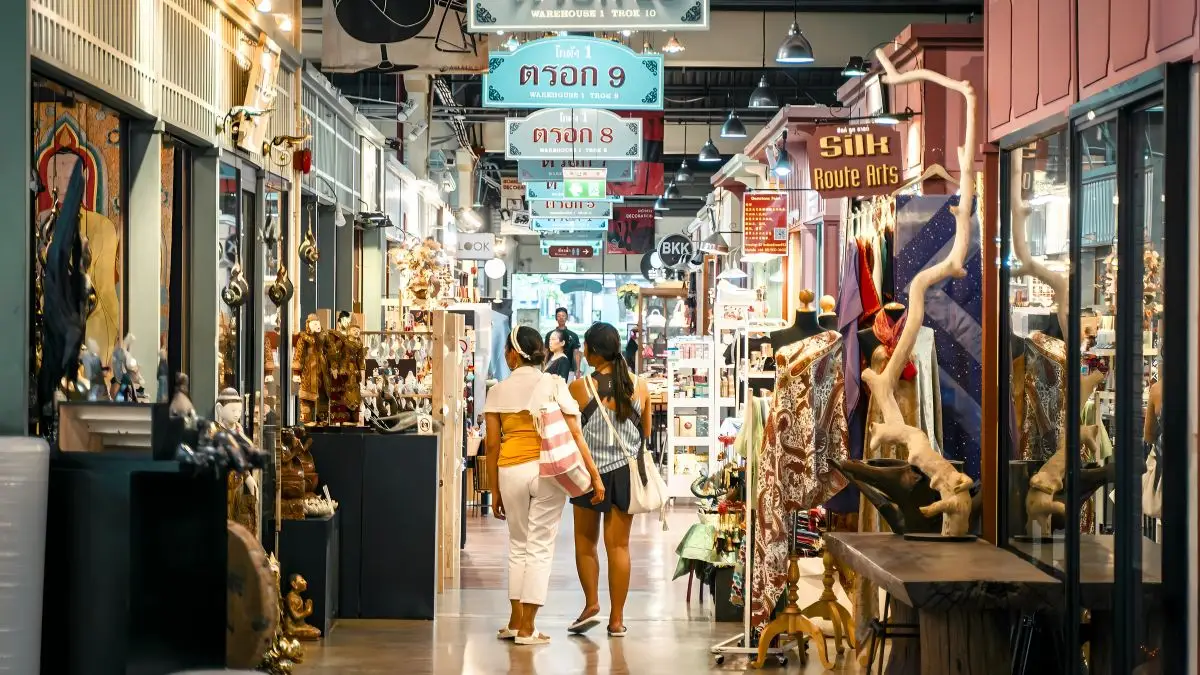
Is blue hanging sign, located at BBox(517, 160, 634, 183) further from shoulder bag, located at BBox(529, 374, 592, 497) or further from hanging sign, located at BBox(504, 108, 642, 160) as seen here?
shoulder bag, located at BBox(529, 374, 592, 497)

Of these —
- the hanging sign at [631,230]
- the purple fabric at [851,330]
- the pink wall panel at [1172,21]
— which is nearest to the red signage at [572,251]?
the hanging sign at [631,230]

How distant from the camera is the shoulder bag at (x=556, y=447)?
7.35 m

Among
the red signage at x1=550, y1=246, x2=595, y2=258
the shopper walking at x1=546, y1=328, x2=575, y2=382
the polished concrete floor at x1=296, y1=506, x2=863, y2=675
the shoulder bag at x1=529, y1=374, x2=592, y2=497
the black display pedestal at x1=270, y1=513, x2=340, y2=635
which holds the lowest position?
the polished concrete floor at x1=296, y1=506, x2=863, y2=675

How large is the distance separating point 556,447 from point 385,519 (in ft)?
4.46

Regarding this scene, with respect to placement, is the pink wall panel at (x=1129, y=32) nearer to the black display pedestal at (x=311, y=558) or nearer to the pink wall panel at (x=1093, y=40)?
the pink wall panel at (x=1093, y=40)

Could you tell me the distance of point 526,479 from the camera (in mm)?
7531

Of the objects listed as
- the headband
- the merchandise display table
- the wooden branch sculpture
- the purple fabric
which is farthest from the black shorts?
the merchandise display table

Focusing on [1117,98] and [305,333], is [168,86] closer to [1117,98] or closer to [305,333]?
[305,333]

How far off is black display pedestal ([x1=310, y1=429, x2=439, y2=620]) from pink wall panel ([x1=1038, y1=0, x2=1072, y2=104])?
13.8 ft

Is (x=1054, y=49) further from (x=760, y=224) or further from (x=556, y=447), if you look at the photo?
(x=760, y=224)

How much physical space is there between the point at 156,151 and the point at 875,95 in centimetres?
988

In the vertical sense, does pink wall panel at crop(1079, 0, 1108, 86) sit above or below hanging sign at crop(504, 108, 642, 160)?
below

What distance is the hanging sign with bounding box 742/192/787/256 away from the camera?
1812 cm

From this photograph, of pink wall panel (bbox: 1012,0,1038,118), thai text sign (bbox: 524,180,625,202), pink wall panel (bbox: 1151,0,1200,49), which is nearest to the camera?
pink wall panel (bbox: 1151,0,1200,49)
